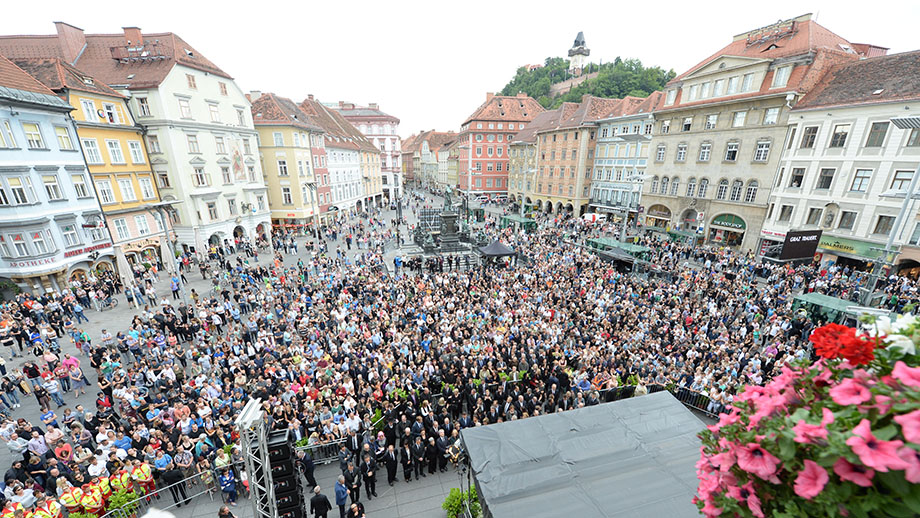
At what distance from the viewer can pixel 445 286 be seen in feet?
71.2

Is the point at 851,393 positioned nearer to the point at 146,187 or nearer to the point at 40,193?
the point at 40,193

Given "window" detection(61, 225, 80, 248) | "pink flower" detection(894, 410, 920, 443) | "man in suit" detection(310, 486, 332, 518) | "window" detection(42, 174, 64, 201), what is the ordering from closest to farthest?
"pink flower" detection(894, 410, 920, 443) → "man in suit" detection(310, 486, 332, 518) → "window" detection(42, 174, 64, 201) → "window" detection(61, 225, 80, 248)

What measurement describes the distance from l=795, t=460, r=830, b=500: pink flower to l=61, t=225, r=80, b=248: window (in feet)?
109

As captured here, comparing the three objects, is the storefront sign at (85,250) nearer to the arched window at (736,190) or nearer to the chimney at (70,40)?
the chimney at (70,40)

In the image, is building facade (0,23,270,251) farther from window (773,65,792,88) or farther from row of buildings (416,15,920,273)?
window (773,65,792,88)

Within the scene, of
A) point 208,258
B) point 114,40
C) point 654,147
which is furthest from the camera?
point 654,147

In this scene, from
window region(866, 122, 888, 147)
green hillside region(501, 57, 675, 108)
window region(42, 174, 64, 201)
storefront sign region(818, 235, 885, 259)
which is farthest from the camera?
green hillside region(501, 57, 675, 108)

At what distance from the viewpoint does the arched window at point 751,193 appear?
3108cm

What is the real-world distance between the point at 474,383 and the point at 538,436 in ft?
19.7

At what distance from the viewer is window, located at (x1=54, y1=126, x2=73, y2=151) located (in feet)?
73.7

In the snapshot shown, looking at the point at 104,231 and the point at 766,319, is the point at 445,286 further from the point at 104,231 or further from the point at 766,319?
the point at 104,231

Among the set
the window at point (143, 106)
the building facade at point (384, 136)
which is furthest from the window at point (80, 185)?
the building facade at point (384, 136)

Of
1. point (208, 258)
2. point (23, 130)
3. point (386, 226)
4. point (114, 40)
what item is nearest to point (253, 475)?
point (23, 130)


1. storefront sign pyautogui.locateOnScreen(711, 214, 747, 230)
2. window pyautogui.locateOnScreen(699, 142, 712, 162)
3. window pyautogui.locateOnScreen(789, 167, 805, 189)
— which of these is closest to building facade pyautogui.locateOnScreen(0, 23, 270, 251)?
window pyautogui.locateOnScreen(699, 142, 712, 162)
